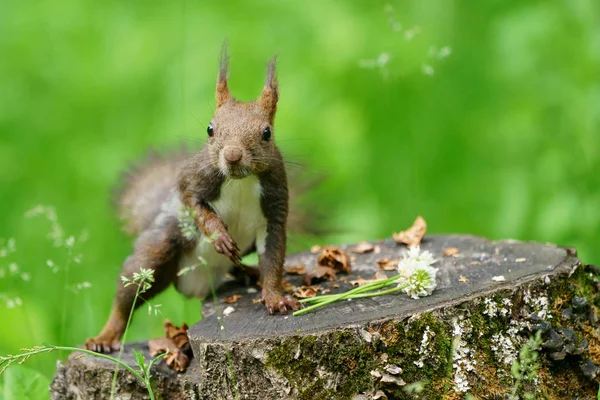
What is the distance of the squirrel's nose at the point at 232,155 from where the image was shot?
11.9ft

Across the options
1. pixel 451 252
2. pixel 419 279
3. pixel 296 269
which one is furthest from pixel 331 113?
pixel 419 279

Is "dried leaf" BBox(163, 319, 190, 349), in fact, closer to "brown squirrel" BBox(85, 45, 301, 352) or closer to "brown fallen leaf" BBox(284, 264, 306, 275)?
"brown squirrel" BBox(85, 45, 301, 352)

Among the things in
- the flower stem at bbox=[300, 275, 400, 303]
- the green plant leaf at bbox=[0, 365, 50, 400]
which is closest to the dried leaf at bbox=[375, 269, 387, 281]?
the flower stem at bbox=[300, 275, 400, 303]

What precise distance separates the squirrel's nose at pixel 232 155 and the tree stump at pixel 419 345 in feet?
1.88

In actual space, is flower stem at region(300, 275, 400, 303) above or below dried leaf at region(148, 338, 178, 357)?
above

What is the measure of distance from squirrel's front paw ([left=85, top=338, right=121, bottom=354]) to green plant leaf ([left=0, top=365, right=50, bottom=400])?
24 centimetres

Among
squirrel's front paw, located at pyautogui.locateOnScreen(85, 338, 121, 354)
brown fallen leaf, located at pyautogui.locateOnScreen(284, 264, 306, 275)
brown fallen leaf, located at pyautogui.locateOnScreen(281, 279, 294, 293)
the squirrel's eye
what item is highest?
the squirrel's eye

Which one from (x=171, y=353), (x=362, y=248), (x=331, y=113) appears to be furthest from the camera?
(x=331, y=113)

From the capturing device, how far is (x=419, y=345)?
334 cm

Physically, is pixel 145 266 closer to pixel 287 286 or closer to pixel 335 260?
pixel 287 286

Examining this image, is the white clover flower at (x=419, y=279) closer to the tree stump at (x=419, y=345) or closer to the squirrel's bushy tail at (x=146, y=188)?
the tree stump at (x=419, y=345)

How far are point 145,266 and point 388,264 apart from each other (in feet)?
3.26

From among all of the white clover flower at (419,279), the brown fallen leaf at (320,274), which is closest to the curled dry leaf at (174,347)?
the brown fallen leaf at (320,274)

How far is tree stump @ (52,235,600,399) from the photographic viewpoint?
3.30m
